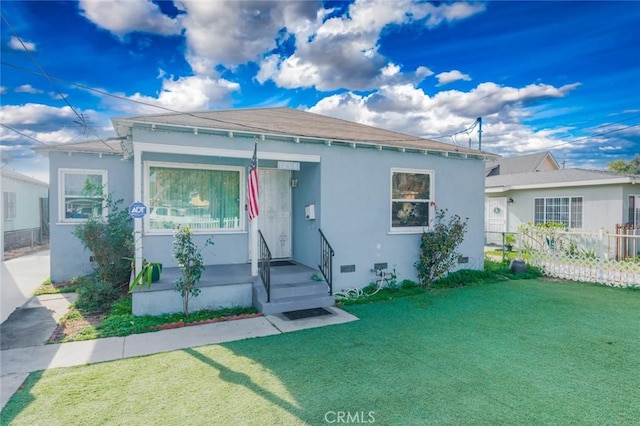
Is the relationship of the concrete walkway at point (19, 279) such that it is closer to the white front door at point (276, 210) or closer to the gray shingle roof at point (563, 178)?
the white front door at point (276, 210)

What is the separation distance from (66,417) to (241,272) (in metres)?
3.99

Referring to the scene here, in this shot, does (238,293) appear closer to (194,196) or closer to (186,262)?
(186,262)

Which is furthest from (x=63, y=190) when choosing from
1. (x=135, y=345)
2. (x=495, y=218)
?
(x=495, y=218)

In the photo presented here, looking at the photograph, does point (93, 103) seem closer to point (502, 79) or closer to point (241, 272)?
point (241, 272)

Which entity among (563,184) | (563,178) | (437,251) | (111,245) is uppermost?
(563,178)

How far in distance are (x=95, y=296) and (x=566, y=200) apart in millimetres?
15624

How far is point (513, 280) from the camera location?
27.8 feet

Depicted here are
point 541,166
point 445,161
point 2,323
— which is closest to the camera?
point 2,323

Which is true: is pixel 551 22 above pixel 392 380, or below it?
above

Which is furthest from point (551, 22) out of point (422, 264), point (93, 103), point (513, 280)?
point (93, 103)

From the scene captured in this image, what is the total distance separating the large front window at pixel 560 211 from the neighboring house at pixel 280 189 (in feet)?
21.3

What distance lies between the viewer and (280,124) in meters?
7.36

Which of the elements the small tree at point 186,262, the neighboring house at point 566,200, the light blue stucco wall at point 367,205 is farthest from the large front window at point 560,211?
the small tree at point 186,262

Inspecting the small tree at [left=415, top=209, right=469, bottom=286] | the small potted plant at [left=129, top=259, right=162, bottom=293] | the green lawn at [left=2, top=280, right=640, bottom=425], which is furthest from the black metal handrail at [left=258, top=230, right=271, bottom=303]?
the small tree at [left=415, top=209, right=469, bottom=286]
